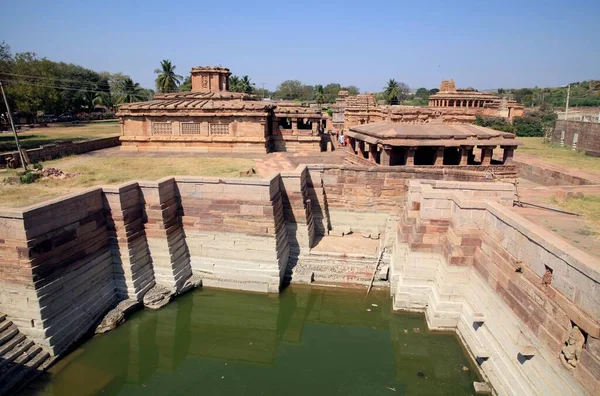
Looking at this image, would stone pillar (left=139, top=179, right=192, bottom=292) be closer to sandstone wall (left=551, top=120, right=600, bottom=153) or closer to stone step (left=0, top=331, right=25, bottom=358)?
stone step (left=0, top=331, right=25, bottom=358)

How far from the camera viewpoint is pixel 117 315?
30.0 ft

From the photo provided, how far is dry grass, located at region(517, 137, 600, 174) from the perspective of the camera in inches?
658

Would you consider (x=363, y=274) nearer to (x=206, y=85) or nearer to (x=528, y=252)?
(x=528, y=252)

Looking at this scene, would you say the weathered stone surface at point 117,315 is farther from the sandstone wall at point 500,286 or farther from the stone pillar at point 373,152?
the stone pillar at point 373,152

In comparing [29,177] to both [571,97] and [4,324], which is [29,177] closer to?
[4,324]

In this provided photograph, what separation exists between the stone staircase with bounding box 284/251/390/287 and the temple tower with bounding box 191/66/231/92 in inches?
670

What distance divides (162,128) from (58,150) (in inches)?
196

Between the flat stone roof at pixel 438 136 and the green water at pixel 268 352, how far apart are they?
570 centimetres

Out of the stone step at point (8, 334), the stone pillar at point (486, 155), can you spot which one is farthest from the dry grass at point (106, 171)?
the stone pillar at point (486, 155)

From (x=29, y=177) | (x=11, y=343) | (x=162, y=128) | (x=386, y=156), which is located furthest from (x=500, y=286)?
(x=162, y=128)

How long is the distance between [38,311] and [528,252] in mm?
9079

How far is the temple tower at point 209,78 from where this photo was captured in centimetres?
2439

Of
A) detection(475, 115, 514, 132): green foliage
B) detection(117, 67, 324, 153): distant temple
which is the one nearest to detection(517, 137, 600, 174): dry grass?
detection(475, 115, 514, 132): green foliage

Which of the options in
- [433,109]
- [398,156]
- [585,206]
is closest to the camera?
[585,206]
